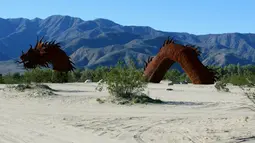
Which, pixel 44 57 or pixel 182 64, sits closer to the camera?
pixel 182 64

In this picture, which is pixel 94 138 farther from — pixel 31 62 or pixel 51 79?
pixel 51 79

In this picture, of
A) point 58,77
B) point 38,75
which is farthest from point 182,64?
point 38,75

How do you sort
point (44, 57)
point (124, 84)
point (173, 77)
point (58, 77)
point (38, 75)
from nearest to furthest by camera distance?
1. point (124, 84)
2. point (44, 57)
3. point (38, 75)
4. point (58, 77)
5. point (173, 77)

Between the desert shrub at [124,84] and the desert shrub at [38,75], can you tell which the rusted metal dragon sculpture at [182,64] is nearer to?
the desert shrub at [38,75]

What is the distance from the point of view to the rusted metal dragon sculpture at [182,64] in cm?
2655

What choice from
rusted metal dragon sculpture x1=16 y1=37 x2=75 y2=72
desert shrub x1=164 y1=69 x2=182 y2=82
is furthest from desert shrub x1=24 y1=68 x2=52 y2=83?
desert shrub x1=164 y1=69 x2=182 y2=82

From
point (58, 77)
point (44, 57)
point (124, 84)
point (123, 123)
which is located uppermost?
point (44, 57)

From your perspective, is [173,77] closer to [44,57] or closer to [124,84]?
[44,57]

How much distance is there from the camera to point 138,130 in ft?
30.4

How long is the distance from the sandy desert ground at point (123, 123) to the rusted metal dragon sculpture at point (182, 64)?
11.3 metres

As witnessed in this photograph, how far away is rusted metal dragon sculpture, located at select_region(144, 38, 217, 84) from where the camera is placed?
26547 mm

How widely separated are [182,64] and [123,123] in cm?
1728

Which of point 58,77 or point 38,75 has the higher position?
point 38,75

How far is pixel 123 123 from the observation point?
34.1ft
